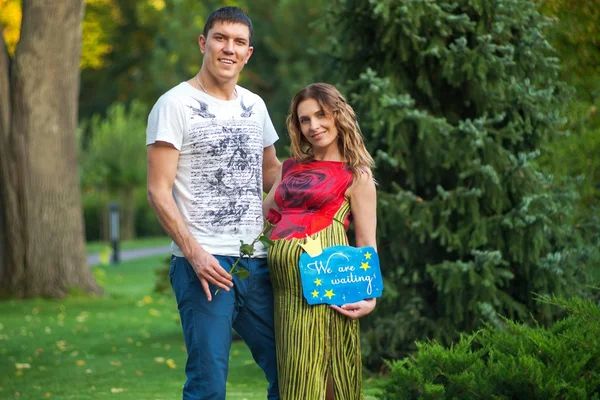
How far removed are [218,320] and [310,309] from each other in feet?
1.23

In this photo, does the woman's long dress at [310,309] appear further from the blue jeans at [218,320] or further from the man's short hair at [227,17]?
the man's short hair at [227,17]

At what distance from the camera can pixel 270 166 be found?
4.82 m

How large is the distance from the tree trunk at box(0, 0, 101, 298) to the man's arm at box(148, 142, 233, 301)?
10.1 metres

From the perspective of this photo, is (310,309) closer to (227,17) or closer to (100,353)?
(227,17)

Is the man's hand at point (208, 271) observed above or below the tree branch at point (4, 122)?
below

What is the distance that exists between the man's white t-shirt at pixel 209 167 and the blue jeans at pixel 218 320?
3.6 inches

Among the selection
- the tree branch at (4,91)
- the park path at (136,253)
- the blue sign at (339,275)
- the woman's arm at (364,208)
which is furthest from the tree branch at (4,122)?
the blue sign at (339,275)

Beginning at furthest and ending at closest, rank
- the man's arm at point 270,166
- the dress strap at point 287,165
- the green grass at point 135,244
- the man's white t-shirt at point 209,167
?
the green grass at point 135,244 → the man's arm at point 270,166 → the dress strap at point 287,165 → the man's white t-shirt at point 209,167

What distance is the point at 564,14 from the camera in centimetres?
902

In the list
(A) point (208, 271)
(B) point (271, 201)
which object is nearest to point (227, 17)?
(B) point (271, 201)

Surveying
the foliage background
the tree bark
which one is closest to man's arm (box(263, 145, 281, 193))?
the foliage background

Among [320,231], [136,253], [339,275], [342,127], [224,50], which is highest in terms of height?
[224,50]

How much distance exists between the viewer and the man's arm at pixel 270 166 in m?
4.79

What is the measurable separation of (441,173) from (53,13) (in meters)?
7.97
